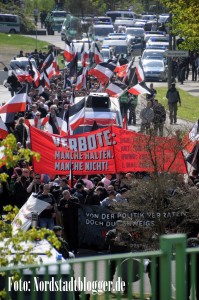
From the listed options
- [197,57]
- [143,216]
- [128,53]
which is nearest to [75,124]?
[143,216]

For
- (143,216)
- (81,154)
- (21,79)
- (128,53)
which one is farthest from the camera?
(128,53)

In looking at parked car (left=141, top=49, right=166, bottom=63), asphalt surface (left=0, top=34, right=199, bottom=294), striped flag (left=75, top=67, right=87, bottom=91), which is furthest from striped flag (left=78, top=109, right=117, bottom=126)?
parked car (left=141, top=49, right=166, bottom=63)

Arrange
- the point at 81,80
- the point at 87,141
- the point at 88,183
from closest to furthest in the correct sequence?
the point at 87,141, the point at 88,183, the point at 81,80

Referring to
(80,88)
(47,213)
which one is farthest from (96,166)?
(80,88)

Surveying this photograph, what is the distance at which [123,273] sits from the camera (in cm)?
568

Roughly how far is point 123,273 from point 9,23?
83102 mm

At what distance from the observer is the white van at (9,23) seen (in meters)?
86.1

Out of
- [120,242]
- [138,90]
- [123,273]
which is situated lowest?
[120,242]

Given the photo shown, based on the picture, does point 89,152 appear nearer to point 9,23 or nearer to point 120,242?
point 120,242

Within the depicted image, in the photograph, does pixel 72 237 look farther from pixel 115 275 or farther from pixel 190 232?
pixel 115 275

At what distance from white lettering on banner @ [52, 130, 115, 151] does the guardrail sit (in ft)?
45.5

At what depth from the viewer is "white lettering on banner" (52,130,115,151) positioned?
1972 cm

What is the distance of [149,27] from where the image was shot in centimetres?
8162

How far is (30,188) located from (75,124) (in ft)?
15.8
